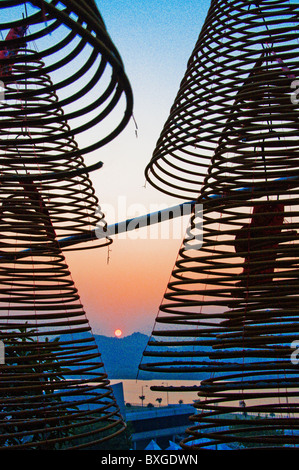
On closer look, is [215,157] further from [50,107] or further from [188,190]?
[50,107]

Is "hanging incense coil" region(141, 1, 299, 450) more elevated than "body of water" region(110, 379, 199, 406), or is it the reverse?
"hanging incense coil" region(141, 1, 299, 450)

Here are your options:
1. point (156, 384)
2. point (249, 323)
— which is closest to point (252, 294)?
point (249, 323)

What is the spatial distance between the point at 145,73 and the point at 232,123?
1.18m

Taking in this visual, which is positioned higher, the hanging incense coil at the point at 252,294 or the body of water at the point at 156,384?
the hanging incense coil at the point at 252,294

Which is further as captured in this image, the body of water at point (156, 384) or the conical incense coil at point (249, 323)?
the body of water at point (156, 384)

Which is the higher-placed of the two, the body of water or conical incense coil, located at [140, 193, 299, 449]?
conical incense coil, located at [140, 193, 299, 449]

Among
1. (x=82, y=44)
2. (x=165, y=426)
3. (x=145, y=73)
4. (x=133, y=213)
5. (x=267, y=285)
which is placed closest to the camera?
(x=82, y=44)

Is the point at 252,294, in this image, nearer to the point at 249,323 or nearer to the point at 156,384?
the point at 249,323

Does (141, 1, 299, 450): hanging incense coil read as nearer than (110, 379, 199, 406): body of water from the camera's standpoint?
Yes

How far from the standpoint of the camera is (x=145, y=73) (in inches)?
96.6

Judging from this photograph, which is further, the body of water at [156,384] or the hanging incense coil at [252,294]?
the body of water at [156,384]

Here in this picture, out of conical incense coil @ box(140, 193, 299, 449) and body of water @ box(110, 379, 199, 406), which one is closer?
conical incense coil @ box(140, 193, 299, 449)

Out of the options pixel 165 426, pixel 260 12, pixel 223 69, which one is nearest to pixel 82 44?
pixel 223 69

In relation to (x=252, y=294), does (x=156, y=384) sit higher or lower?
lower
